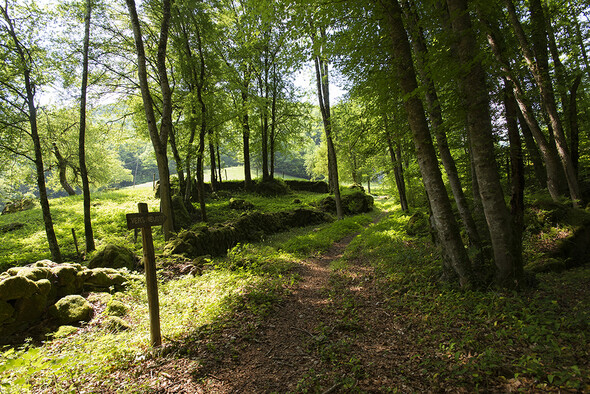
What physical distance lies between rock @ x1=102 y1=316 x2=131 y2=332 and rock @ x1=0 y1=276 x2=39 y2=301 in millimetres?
1527

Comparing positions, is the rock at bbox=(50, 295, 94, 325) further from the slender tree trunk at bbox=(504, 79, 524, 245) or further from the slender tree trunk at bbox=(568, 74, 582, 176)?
the slender tree trunk at bbox=(568, 74, 582, 176)

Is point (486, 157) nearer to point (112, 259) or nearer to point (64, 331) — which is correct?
point (64, 331)

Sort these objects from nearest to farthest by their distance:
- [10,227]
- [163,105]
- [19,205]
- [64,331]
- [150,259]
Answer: [150,259] < [64,331] < [163,105] < [10,227] < [19,205]

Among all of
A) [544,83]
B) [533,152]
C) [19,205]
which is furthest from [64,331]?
[19,205]

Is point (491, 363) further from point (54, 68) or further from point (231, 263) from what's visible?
point (54, 68)

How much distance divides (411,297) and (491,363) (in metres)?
2.19

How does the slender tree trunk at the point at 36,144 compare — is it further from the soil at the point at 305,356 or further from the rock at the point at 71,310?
the soil at the point at 305,356

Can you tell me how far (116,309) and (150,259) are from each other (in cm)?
213

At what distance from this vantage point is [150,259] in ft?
14.2

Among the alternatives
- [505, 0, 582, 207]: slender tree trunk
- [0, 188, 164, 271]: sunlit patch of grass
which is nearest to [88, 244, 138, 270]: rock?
[0, 188, 164, 271]: sunlit patch of grass

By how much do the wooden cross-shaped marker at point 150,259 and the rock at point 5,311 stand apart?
2687 mm

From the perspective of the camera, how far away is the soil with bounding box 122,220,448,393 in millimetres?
3145

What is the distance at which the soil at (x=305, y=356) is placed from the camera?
3.14 m

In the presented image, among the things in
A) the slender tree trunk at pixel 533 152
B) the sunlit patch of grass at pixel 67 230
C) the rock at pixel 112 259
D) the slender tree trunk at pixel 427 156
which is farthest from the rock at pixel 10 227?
the slender tree trunk at pixel 533 152
